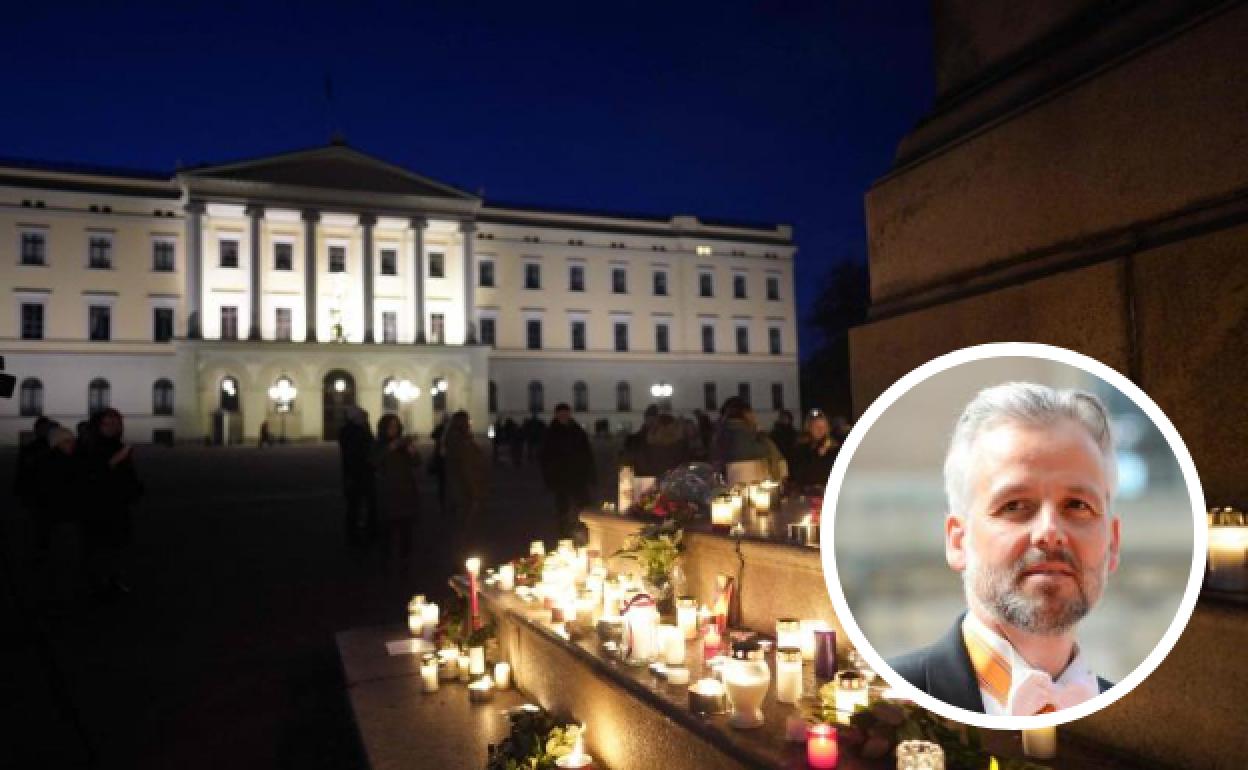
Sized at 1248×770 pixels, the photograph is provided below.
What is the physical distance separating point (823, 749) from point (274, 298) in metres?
44.0

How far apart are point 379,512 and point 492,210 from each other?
41591 millimetres

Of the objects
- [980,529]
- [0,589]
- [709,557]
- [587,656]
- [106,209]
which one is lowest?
[0,589]

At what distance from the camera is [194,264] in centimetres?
4016

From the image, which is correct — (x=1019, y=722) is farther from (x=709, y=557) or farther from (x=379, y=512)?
(x=379, y=512)

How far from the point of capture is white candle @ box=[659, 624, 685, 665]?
296 cm

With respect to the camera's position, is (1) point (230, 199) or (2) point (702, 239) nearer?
(1) point (230, 199)

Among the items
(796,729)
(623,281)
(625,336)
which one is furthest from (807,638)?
(623,281)

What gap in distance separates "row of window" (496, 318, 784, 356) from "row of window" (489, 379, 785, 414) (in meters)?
2.12

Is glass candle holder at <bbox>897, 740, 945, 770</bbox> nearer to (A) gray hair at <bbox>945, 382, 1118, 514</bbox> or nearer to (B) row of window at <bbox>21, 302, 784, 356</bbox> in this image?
(A) gray hair at <bbox>945, 382, 1118, 514</bbox>

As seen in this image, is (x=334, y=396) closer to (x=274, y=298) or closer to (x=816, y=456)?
(x=274, y=298)

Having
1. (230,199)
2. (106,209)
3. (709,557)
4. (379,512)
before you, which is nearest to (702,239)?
(230,199)

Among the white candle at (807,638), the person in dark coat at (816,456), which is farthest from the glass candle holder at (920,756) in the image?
the person in dark coat at (816,456)

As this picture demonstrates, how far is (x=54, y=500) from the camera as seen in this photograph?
818 centimetres

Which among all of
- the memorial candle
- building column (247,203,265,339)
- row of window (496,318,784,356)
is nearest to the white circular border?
the memorial candle
